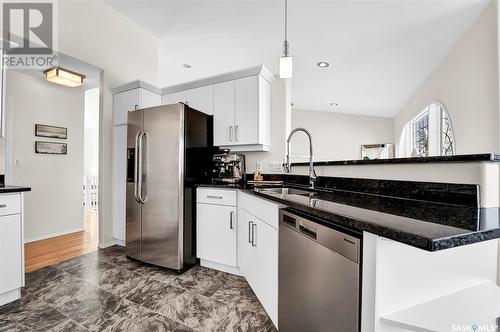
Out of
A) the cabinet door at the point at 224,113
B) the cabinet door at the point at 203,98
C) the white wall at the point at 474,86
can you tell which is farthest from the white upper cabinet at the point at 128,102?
the white wall at the point at 474,86

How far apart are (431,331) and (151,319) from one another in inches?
62.2

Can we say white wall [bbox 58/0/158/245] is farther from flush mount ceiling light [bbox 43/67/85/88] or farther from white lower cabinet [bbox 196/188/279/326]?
white lower cabinet [bbox 196/188/279/326]

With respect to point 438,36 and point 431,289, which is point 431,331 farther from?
point 438,36

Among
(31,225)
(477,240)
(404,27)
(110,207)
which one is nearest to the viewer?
(477,240)

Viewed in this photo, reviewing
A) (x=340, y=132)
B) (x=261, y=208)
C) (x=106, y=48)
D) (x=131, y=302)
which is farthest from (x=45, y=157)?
(x=340, y=132)

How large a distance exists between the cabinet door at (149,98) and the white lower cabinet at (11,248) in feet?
5.31

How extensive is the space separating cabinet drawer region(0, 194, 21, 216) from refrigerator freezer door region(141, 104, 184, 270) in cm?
90

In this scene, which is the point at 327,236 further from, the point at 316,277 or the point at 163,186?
the point at 163,186

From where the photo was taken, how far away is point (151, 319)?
152 cm

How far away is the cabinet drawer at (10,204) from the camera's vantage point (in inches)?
62.7

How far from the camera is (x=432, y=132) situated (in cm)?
414

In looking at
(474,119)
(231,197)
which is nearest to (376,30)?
(474,119)

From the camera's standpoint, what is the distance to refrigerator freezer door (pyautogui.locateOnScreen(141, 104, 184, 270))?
2.20 metres

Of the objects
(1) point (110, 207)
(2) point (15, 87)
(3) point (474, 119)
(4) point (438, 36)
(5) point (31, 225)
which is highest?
(4) point (438, 36)
